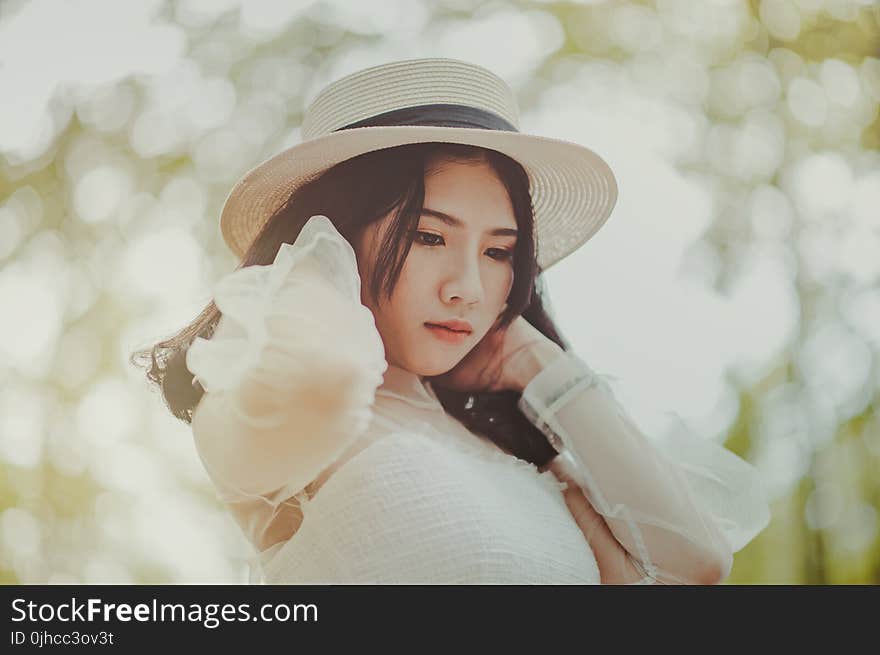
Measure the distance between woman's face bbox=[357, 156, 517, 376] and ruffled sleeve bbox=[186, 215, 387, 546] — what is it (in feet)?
0.92

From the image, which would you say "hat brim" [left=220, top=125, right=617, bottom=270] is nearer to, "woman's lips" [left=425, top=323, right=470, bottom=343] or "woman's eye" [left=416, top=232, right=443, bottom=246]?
"woman's eye" [left=416, top=232, right=443, bottom=246]

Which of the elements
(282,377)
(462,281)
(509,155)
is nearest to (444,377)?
(462,281)

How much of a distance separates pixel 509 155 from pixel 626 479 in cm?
46

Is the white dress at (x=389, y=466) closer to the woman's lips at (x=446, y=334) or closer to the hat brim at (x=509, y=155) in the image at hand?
the woman's lips at (x=446, y=334)

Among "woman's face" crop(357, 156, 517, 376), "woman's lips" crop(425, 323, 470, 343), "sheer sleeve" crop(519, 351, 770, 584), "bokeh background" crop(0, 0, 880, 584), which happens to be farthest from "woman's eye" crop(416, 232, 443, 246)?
"bokeh background" crop(0, 0, 880, 584)

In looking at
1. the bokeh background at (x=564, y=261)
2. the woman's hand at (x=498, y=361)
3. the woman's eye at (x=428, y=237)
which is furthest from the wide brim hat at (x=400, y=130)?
the bokeh background at (x=564, y=261)

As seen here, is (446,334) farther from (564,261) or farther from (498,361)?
(564,261)

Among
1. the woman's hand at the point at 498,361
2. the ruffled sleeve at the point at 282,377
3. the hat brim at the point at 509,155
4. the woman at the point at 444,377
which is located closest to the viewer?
the ruffled sleeve at the point at 282,377

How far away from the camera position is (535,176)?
1171 mm

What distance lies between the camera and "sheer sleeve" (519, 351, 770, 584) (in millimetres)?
1021

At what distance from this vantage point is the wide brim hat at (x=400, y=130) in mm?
999

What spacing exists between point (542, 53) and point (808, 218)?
2.63 ft
